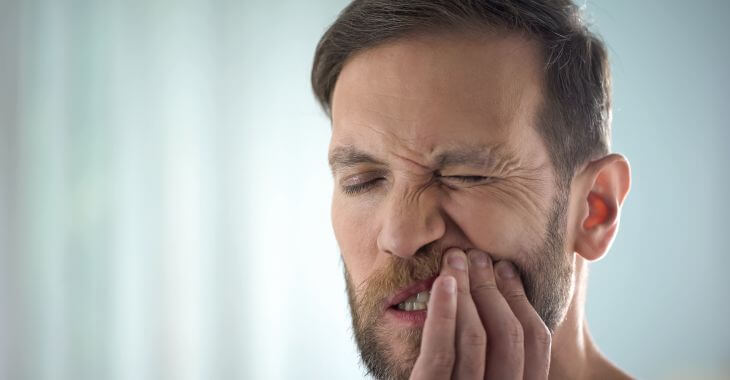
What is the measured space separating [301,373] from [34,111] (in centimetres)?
138

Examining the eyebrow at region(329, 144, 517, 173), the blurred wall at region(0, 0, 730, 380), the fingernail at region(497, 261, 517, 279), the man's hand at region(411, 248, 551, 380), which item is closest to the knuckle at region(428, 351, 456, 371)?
the man's hand at region(411, 248, 551, 380)

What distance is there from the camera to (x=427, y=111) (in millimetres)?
1292

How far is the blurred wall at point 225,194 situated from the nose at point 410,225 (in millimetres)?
1396

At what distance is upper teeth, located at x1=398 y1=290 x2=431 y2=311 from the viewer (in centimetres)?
130

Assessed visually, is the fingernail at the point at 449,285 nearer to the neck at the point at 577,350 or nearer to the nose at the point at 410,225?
the nose at the point at 410,225

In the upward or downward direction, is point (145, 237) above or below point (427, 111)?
below

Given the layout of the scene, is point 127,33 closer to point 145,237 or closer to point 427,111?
point 145,237

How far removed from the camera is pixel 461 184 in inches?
51.8

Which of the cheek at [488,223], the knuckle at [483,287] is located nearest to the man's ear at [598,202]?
the cheek at [488,223]

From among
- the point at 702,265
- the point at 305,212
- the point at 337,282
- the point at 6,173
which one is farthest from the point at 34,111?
the point at 702,265

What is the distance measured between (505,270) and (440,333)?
218mm

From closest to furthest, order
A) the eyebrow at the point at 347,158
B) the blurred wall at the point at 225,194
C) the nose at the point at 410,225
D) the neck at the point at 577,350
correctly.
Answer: the nose at the point at 410,225, the eyebrow at the point at 347,158, the neck at the point at 577,350, the blurred wall at the point at 225,194

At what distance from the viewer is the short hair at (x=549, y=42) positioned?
1.36 m

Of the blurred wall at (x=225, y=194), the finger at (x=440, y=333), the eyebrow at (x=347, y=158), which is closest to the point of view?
the finger at (x=440, y=333)
